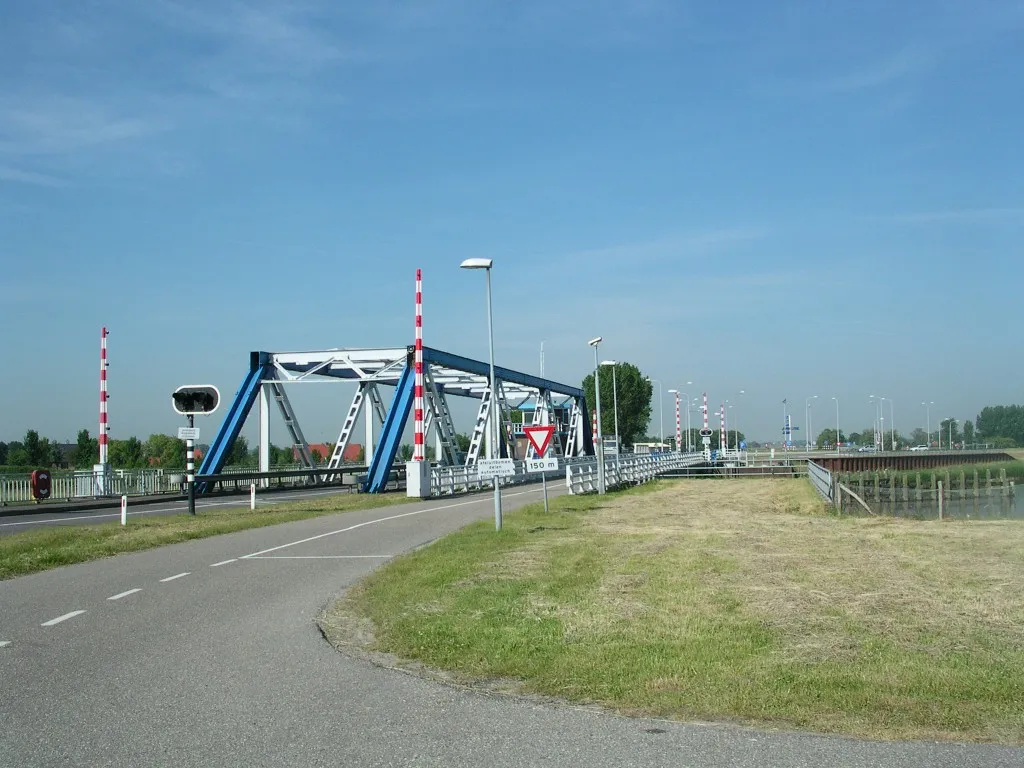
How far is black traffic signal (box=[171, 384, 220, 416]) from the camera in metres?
27.9

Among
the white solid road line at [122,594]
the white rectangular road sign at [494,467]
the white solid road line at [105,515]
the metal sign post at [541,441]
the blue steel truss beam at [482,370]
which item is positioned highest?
the blue steel truss beam at [482,370]

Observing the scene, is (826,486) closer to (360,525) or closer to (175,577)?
(360,525)

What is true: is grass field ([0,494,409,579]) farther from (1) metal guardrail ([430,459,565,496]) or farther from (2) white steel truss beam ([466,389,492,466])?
(2) white steel truss beam ([466,389,492,466])

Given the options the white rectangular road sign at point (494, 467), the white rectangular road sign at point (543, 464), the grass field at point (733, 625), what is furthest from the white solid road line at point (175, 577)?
the white rectangular road sign at point (543, 464)

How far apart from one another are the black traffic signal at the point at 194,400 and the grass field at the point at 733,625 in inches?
444

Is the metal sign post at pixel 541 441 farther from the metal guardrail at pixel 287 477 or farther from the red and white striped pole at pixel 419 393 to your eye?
the metal guardrail at pixel 287 477

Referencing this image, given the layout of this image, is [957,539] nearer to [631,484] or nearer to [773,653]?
[773,653]

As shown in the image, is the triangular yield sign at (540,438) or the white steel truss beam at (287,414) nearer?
the triangular yield sign at (540,438)

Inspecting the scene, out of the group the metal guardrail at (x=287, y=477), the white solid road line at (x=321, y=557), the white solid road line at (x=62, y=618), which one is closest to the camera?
the white solid road line at (x=62, y=618)

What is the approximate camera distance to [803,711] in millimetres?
7000

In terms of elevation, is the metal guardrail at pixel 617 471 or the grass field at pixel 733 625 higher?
the metal guardrail at pixel 617 471

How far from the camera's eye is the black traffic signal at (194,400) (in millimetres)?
27859

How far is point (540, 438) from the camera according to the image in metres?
27.1

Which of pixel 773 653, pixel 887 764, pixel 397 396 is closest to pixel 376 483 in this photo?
pixel 397 396
